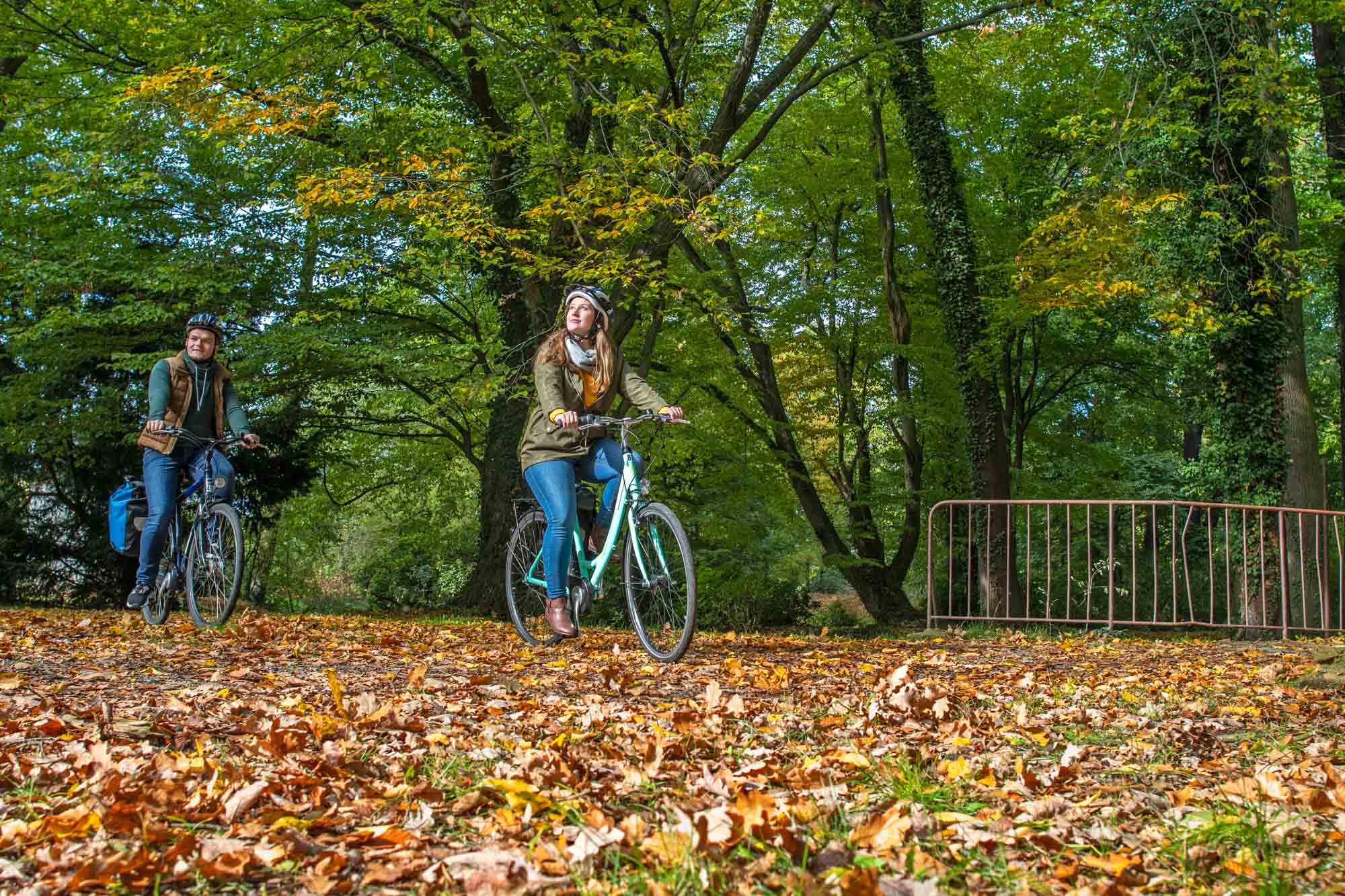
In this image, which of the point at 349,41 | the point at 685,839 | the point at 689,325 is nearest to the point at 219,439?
the point at 349,41

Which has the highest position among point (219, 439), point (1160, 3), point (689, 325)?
point (1160, 3)

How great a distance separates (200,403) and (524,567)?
259cm

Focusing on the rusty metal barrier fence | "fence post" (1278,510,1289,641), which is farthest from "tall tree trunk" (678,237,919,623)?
"fence post" (1278,510,1289,641)

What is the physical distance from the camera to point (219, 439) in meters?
8.03

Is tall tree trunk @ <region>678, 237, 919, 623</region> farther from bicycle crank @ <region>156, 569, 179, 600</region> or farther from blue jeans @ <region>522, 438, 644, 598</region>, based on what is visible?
blue jeans @ <region>522, 438, 644, 598</region>

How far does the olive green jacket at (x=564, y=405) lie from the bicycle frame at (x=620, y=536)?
23 cm

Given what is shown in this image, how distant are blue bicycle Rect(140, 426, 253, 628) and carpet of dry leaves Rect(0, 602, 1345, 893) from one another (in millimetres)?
1827

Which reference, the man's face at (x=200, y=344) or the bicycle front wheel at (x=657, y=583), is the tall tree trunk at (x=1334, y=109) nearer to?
the bicycle front wheel at (x=657, y=583)

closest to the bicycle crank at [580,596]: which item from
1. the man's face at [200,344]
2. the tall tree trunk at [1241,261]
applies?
the man's face at [200,344]

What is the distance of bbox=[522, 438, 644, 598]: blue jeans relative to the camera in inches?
263

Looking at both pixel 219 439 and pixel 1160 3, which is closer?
pixel 219 439

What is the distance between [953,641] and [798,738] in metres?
5.12

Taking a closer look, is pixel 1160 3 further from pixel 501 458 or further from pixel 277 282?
pixel 277 282

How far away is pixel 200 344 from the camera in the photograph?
7.93 m
